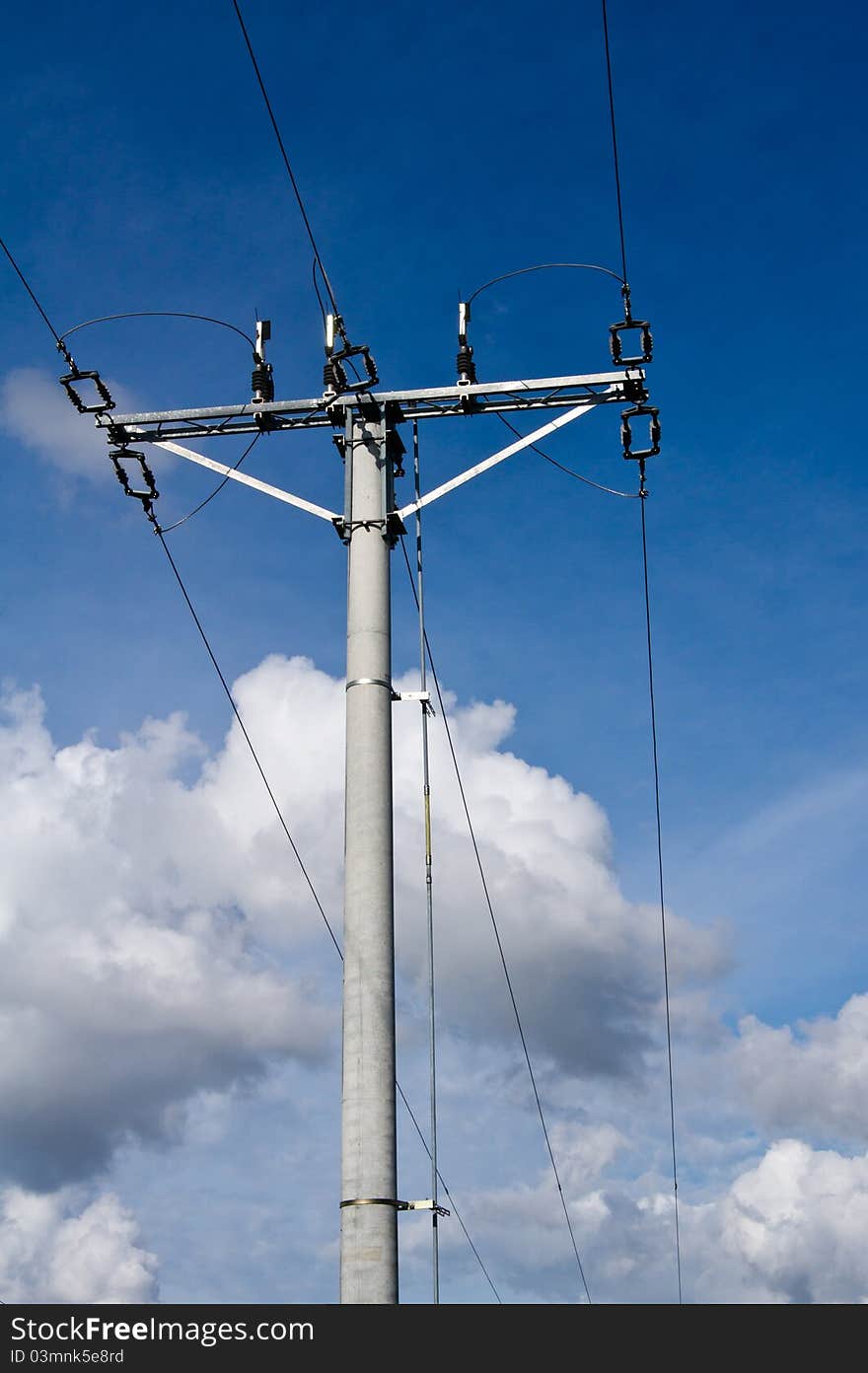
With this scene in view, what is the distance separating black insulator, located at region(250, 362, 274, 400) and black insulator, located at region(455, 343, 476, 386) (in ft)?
7.72

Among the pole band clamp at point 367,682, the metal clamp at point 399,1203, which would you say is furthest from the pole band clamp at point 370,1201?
the pole band clamp at point 367,682

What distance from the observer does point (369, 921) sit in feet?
48.5

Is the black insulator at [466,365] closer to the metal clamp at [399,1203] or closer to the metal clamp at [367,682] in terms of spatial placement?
the metal clamp at [367,682]

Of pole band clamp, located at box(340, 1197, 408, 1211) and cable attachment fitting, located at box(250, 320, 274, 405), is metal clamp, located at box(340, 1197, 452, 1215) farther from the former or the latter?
cable attachment fitting, located at box(250, 320, 274, 405)

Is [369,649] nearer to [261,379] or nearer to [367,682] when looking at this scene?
[367,682]

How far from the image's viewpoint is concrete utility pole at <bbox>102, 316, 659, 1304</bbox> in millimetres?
14078

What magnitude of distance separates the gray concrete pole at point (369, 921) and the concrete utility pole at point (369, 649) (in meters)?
0.01

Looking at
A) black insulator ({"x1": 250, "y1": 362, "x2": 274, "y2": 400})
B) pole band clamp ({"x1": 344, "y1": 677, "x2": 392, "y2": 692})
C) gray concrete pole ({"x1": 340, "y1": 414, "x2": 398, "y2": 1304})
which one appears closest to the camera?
gray concrete pole ({"x1": 340, "y1": 414, "x2": 398, "y2": 1304})

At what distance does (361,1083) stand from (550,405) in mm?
8243

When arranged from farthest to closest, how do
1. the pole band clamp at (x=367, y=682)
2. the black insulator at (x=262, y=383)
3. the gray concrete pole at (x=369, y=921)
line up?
the black insulator at (x=262, y=383) → the pole band clamp at (x=367, y=682) → the gray concrete pole at (x=369, y=921)

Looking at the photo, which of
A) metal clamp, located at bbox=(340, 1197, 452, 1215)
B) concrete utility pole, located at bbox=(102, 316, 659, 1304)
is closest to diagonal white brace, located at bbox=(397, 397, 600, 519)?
concrete utility pole, located at bbox=(102, 316, 659, 1304)

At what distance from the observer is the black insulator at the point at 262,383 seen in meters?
Result: 17.8

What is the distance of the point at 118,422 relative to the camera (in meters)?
18.0
